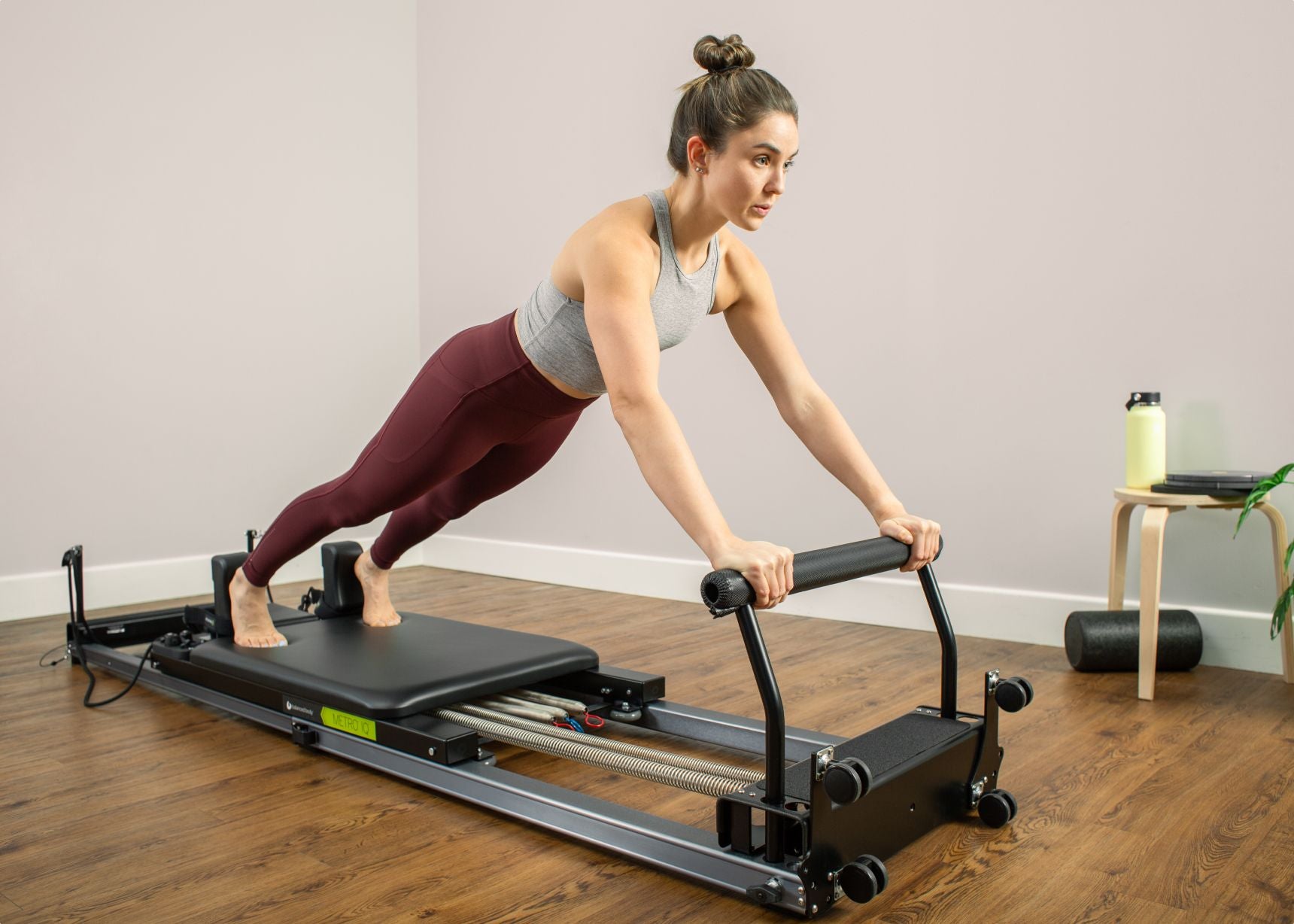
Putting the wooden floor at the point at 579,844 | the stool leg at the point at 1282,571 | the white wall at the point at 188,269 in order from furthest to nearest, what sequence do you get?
the white wall at the point at 188,269 < the stool leg at the point at 1282,571 < the wooden floor at the point at 579,844

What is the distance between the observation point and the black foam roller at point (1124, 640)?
252 cm

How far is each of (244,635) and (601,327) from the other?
126 cm

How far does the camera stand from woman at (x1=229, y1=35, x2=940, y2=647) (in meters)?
1.51

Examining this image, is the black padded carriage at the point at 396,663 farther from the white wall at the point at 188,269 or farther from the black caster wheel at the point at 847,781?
the white wall at the point at 188,269

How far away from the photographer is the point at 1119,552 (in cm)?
267

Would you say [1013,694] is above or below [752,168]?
below

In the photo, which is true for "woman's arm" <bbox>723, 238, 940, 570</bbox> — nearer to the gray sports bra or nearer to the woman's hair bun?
the gray sports bra

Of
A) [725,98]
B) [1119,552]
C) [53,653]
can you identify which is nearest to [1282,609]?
[1119,552]

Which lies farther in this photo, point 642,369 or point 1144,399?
point 1144,399

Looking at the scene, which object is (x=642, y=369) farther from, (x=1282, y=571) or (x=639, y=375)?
(x=1282, y=571)

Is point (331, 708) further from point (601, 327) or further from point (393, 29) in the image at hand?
point (393, 29)

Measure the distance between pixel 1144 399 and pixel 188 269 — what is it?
10.5 ft

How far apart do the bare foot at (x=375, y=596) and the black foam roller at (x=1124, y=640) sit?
166cm

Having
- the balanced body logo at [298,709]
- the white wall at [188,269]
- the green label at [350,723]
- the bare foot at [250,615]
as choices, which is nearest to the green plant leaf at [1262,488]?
the green label at [350,723]
